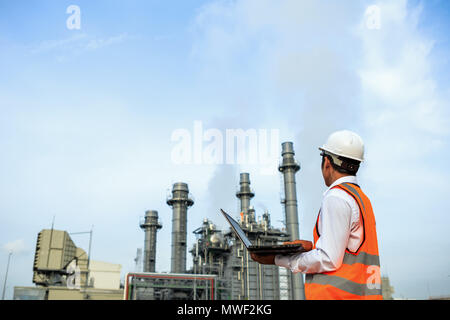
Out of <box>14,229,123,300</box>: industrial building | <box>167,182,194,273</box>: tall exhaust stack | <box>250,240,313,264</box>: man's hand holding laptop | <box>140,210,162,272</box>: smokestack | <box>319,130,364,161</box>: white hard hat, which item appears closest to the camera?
A: <box>250,240,313,264</box>: man's hand holding laptop

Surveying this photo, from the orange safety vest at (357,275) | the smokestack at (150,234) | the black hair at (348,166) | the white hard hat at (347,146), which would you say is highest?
the smokestack at (150,234)

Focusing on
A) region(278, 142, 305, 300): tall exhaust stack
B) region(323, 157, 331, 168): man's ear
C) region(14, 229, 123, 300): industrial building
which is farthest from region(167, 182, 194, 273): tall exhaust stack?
region(323, 157, 331, 168): man's ear

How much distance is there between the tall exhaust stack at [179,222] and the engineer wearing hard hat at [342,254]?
136 ft

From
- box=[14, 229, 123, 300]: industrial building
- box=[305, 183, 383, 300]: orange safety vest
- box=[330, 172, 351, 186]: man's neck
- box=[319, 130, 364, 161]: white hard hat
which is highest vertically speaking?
box=[14, 229, 123, 300]: industrial building

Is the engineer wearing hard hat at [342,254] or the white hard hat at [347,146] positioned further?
the white hard hat at [347,146]

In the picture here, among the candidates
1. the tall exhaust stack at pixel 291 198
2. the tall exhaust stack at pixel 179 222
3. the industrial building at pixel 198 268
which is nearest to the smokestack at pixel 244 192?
the industrial building at pixel 198 268

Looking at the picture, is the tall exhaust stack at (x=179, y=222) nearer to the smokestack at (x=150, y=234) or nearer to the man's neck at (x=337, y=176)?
the smokestack at (x=150, y=234)

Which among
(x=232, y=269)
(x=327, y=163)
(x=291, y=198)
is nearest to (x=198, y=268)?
(x=232, y=269)

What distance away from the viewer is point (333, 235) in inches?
80.8

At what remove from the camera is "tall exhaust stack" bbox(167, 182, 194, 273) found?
42.8 meters

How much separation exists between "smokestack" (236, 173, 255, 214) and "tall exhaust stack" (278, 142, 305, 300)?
22.3ft

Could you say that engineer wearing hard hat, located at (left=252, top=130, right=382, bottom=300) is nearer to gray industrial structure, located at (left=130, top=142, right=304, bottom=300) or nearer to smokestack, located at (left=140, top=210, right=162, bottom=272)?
gray industrial structure, located at (left=130, top=142, right=304, bottom=300)

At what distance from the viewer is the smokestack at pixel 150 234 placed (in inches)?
1867
